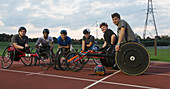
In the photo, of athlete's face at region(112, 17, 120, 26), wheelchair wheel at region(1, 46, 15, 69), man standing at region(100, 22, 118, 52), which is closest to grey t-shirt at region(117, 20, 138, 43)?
athlete's face at region(112, 17, 120, 26)

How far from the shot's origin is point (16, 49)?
714 centimetres

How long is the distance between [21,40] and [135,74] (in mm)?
5436

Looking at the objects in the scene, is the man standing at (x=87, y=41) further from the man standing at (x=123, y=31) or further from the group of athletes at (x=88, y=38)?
the man standing at (x=123, y=31)

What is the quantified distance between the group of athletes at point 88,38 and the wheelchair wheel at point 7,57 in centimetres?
33

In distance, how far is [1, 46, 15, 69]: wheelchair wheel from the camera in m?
7.09

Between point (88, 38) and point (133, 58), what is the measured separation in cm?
316

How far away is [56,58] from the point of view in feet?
21.9

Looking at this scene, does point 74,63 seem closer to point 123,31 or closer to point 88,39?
point 88,39

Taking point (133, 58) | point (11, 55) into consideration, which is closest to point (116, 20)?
point (133, 58)

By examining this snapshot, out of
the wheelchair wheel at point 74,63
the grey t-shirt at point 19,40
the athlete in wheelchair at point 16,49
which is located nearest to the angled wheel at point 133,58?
the wheelchair wheel at point 74,63

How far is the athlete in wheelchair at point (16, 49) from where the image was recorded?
7.11 metres

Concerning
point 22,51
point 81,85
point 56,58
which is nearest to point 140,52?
point 81,85

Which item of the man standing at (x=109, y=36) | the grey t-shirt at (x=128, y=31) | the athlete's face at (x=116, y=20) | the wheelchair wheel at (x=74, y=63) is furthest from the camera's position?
the man standing at (x=109, y=36)

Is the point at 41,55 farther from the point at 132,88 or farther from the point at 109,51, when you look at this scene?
the point at 132,88
